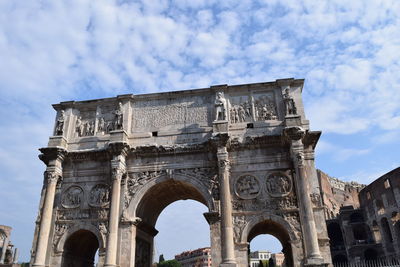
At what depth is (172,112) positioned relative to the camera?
1543 centimetres

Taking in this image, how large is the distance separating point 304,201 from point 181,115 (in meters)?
6.16

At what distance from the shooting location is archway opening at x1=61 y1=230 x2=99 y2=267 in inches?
545

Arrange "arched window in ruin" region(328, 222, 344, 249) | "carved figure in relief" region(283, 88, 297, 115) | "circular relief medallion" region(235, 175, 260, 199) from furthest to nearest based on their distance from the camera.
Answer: "arched window in ruin" region(328, 222, 344, 249) → "carved figure in relief" region(283, 88, 297, 115) → "circular relief medallion" region(235, 175, 260, 199)

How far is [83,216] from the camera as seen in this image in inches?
551

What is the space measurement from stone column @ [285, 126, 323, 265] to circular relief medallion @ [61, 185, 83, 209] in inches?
339

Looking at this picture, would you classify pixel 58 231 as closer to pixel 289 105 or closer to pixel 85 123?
pixel 85 123

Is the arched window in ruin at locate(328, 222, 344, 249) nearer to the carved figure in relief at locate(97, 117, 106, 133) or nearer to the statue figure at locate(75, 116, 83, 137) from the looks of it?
the carved figure in relief at locate(97, 117, 106, 133)

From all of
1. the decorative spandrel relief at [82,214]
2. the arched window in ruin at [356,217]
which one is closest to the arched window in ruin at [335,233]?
the arched window in ruin at [356,217]

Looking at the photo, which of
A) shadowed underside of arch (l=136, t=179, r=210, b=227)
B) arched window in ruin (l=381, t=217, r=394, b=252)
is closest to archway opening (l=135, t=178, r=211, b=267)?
shadowed underside of arch (l=136, t=179, r=210, b=227)

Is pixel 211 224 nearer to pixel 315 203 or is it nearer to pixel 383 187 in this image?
pixel 315 203

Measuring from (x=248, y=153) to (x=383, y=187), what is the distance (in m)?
26.4

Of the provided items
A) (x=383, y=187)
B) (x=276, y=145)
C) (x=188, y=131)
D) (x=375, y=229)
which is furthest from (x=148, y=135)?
(x=375, y=229)

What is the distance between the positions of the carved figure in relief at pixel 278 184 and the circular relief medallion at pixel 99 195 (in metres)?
6.36

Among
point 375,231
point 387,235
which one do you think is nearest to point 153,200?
point 387,235
